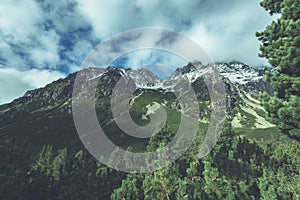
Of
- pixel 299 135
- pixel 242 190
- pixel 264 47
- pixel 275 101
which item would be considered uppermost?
pixel 264 47

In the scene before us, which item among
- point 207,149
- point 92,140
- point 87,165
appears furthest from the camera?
point 92,140

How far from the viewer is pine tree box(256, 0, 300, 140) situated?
15.1 metres

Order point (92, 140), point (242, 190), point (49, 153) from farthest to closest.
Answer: point (92, 140)
point (49, 153)
point (242, 190)

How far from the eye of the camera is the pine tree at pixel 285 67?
49.7 feet

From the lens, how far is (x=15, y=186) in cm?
2528

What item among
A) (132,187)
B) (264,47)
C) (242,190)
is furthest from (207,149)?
(264,47)

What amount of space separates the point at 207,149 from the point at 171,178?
13.2 m

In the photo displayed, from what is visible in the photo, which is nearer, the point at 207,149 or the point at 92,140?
the point at 207,149

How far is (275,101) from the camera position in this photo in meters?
15.9

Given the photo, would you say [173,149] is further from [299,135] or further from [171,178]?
[299,135]

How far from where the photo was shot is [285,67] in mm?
16000

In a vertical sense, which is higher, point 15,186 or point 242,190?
point 15,186

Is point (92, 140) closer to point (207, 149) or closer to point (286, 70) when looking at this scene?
point (207, 149)

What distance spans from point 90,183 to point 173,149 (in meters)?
10.2
